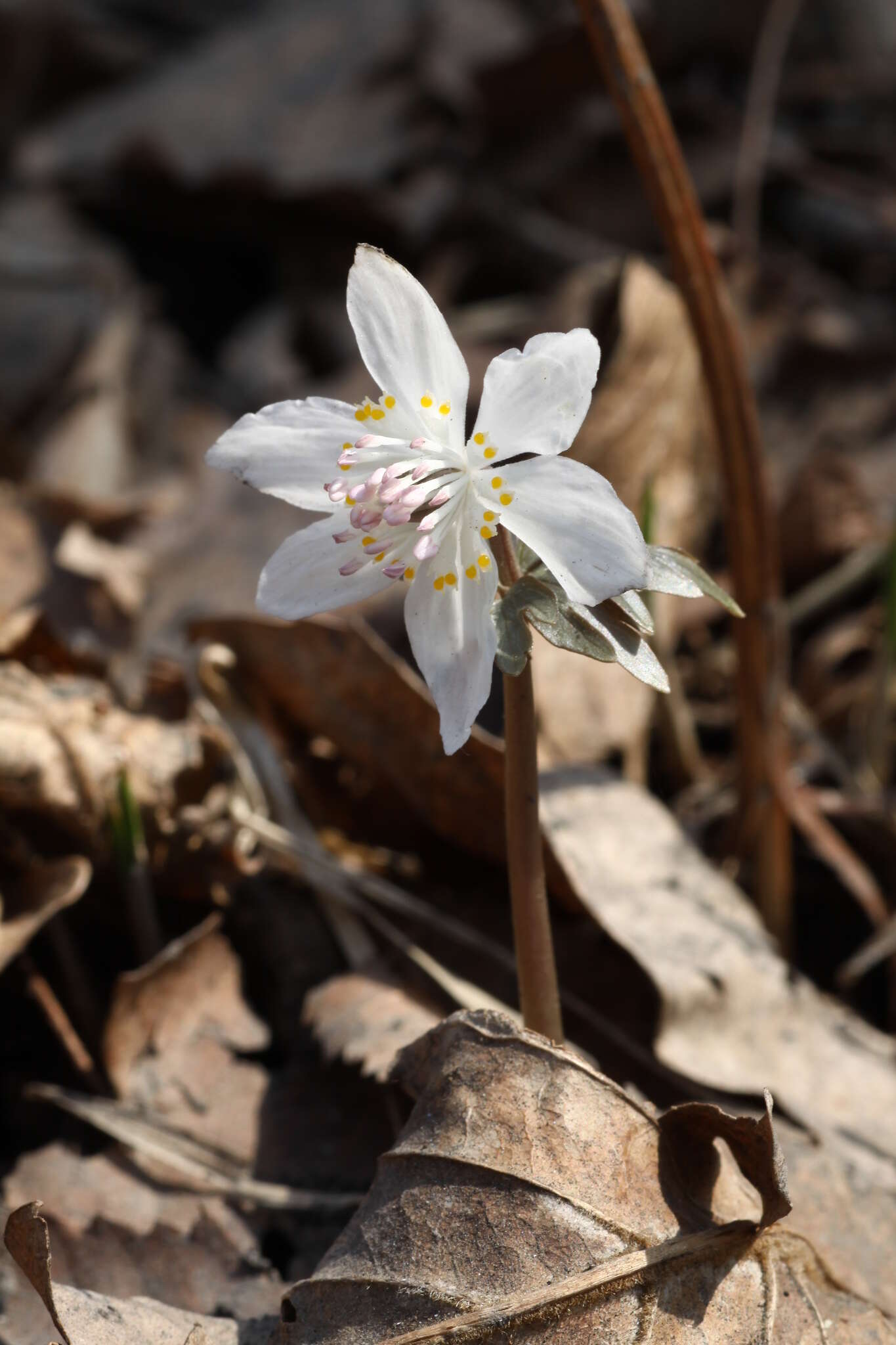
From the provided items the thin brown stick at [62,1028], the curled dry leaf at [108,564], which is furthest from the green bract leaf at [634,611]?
the curled dry leaf at [108,564]

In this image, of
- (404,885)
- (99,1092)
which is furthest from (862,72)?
(99,1092)

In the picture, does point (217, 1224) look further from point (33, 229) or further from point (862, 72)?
point (862, 72)

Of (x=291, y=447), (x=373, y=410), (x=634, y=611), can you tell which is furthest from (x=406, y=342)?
(x=634, y=611)

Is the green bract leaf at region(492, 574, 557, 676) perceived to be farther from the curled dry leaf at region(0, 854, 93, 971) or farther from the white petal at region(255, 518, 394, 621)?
the curled dry leaf at region(0, 854, 93, 971)

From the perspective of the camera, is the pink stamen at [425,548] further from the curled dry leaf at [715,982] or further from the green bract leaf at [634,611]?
the curled dry leaf at [715,982]

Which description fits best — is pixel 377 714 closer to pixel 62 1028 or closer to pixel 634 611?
pixel 62 1028
